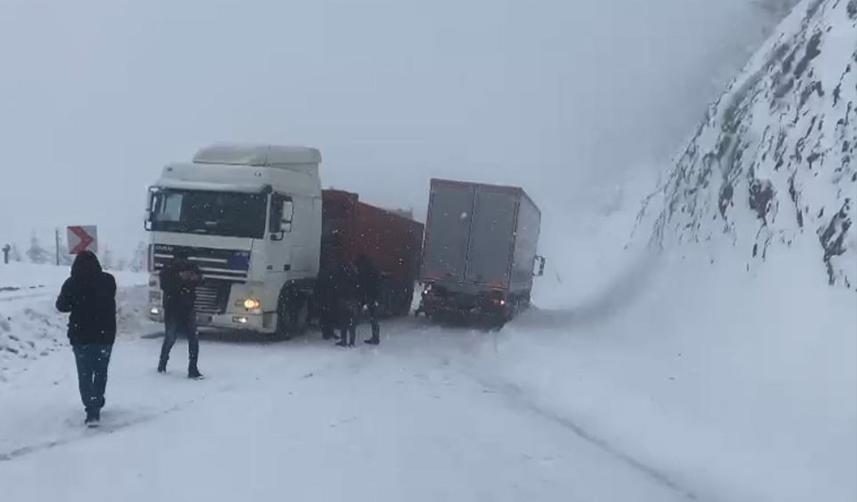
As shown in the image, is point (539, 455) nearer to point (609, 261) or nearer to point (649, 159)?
point (609, 261)

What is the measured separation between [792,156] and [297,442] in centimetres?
1134

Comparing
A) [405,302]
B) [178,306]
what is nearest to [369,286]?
[178,306]

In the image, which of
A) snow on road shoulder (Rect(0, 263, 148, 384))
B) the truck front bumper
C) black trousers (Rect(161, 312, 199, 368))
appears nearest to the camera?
black trousers (Rect(161, 312, 199, 368))

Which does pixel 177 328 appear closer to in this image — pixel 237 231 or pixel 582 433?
pixel 237 231

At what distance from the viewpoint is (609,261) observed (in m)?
48.9

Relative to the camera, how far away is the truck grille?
17891 millimetres

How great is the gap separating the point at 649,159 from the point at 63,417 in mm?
52145

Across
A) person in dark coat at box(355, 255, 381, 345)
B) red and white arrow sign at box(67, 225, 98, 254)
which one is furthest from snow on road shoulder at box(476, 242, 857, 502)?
red and white arrow sign at box(67, 225, 98, 254)

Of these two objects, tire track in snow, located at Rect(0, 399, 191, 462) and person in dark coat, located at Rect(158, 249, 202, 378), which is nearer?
tire track in snow, located at Rect(0, 399, 191, 462)

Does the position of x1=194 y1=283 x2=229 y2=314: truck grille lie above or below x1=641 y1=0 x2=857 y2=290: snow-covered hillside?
below

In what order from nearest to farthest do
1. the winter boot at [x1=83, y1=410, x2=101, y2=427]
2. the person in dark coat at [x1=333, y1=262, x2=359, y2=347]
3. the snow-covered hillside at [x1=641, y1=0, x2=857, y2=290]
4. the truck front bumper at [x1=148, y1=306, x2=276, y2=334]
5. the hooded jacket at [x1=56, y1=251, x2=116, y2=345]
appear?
the winter boot at [x1=83, y1=410, x2=101, y2=427] < the hooded jacket at [x1=56, y1=251, x2=116, y2=345] < the snow-covered hillside at [x1=641, y1=0, x2=857, y2=290] < the truck front bumper at [x1=148, y1=306, x2=276, y2=334] < the person in dark coat at [x1=333, y1=262, x2=359, y2=347]

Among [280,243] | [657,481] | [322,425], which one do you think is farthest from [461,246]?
[657,481]

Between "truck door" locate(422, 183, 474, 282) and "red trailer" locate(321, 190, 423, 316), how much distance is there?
59.5 inches

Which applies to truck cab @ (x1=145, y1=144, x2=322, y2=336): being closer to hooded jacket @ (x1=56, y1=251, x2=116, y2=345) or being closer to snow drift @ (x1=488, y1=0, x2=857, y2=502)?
snow drift @ (x1=488, y1=0, x2=857, y2=502)
